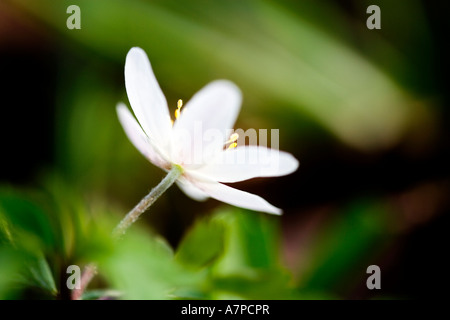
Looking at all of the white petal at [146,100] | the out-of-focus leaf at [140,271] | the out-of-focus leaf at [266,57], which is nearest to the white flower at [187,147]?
the white petal at [146,100]

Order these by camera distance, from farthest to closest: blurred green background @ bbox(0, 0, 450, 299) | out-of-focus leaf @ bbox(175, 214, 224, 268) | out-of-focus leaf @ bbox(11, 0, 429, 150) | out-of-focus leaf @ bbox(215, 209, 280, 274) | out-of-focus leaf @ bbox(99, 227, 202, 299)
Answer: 1. out-of-focus leaf @ bbox(11, 0, 429, 150)
2. blurred green background @ bbox(0, 0, 450, 299)
3. out-of-focus leaf @ bbox(215, 209, 280, 274)
4. out-of-focus leaf @ bbox(175, 214, 224, 268)
5. out-of-focus leaf @ bbox(99, 227, 202, 299)

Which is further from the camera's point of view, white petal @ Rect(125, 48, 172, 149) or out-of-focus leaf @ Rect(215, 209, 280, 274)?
out-of-focus leaf @ Rect(215, 209, 280, 274)

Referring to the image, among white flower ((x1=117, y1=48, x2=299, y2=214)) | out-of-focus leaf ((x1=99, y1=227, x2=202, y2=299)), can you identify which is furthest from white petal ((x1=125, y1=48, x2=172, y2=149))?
out-of-focus leaf ((x1=99, y1=227, x2=202, y2=299))

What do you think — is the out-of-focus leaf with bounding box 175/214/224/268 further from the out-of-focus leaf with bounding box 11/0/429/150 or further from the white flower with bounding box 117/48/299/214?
the out-of-focus leaf with bounding box 11/0/429/150

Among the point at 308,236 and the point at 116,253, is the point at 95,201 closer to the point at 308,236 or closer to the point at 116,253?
the point at 308,236

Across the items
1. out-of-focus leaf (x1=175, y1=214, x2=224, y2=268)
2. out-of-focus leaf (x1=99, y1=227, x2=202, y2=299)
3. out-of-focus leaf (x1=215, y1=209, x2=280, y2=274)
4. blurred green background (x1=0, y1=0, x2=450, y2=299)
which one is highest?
blurred green background (x1=0, y1=0, x2=450, y2=299)

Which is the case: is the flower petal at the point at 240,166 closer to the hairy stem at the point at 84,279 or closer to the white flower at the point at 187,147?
the white flower at the point at 187,147
